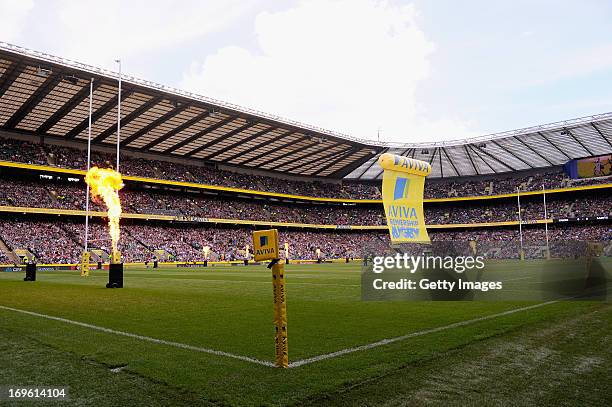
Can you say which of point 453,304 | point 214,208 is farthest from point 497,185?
point 453,304

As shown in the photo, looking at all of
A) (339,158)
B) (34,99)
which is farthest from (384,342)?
(339,158)

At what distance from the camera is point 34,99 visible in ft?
132

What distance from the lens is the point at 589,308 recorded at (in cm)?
1045

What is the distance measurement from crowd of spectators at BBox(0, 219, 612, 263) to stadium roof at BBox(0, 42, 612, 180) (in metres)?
10.3

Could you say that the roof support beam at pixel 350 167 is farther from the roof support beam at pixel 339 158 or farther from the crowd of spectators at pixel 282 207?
the crowd of spectators at pixel 282 207

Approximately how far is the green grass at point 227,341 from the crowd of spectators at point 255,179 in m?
41.9

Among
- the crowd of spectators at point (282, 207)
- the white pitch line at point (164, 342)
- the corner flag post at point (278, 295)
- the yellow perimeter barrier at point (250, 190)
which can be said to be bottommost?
the white pitch line at point (164, 342)

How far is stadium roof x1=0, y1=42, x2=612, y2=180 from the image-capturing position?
3766cm

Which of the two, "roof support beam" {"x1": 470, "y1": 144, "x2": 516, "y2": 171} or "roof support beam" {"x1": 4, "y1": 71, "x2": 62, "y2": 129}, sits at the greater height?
"roof support beam" {"x1": 4, "y1": 71, "x2": 62, "y2": 129}

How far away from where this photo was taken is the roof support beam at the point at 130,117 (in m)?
42.5

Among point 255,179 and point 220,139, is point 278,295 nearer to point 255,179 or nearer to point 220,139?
point 220,139

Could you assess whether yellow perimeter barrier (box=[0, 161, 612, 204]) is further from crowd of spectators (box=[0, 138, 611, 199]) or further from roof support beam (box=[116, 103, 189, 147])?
roof support beam (box=[116, 103, 189, 147])

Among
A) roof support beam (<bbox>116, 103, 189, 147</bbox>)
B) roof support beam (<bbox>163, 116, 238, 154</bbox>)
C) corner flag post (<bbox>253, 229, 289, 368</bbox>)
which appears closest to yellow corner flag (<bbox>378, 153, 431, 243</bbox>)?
corner flag post (<bbox>253, 229, 289, 368</bbox>)

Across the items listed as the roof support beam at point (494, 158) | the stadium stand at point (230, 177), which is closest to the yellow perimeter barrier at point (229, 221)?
the stadium stand at point (230, 177)
